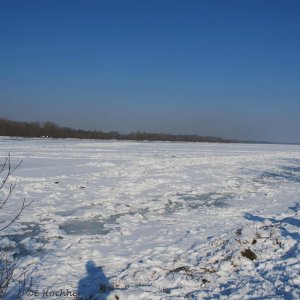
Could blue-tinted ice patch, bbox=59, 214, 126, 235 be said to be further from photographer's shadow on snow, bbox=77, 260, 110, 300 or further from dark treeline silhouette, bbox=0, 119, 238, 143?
dark treeline silhouette, bbox=0, 119, 238, 143

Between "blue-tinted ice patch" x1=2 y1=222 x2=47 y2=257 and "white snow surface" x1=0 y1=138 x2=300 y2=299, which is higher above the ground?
"white snow surface" x1=0 y1=138 x2=300 y2=299

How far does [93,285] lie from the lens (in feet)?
16.2

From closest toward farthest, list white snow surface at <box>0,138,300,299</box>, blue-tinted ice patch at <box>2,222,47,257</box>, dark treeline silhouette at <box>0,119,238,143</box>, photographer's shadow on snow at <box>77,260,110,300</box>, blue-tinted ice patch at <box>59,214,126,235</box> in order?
photographer's shadow on snow at <box>77,260,110,300</box> < white snow surface at <box>0,138,300,299</box> < blue-tinted ice patch at <box>2,222,47,257</box> < blue-tinted ice patch at <box>59,214,126,235</box> < dark treeline silhouette at <box>0,119,238,143</box>

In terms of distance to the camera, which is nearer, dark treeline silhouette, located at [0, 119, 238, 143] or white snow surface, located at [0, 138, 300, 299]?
white snow surface, located at [0, 138, 300, 299]

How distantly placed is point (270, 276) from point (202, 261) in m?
1.09

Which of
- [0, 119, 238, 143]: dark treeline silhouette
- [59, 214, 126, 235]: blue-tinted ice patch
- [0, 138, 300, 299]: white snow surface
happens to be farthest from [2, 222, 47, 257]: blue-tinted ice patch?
[0, 119, 238, 143]: dark treeline silhouette

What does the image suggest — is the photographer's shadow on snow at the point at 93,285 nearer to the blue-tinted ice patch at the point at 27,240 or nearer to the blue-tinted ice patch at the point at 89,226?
the blue-tinted ice patch at the point at 27,240

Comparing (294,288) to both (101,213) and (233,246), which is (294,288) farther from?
(101,213)

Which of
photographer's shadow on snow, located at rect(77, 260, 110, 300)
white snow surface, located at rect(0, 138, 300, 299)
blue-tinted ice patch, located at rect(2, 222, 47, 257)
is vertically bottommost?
photographer's shadow on snow, located at rect(77, 260, 110, 300)

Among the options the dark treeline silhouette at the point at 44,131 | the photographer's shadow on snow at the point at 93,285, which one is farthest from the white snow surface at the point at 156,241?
the dark treeline silhouette at the point at 44,131

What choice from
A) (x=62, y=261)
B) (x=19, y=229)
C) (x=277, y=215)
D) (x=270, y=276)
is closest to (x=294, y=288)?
(x=270, y=276)

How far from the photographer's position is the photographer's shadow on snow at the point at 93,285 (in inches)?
182

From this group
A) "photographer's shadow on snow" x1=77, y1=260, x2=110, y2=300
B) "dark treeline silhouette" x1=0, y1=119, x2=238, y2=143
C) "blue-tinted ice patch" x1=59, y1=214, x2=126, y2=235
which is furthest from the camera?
"dark treeline silhouette" x1=0, y1=119, x2=238, y2=143

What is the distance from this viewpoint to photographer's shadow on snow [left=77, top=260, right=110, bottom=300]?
15.1 ft
